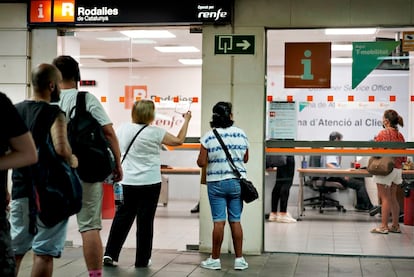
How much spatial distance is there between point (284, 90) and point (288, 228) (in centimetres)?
252

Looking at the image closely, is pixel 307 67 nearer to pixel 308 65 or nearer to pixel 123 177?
pixel 308 65

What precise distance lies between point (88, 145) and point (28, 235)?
1.12 meters

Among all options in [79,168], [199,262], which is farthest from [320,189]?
[79,168]

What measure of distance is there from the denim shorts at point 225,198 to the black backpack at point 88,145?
1773 millimetres

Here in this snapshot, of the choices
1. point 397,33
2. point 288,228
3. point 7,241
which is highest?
point 397,33

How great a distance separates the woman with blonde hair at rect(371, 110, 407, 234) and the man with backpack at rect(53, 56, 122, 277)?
3897 millimetres

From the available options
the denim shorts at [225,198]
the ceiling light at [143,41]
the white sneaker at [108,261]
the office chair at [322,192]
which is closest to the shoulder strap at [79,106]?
the denim shorts at [225,198]

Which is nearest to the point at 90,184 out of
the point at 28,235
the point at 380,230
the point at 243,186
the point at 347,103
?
the point at 28,235

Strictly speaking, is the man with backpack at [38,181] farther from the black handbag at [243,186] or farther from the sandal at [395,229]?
the sandal at [395,229]

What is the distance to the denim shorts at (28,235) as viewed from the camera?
392 cm

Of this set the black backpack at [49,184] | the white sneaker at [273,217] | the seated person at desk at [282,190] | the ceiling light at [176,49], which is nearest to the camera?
the black backpack at [49,184]

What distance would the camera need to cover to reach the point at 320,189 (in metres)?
10.2

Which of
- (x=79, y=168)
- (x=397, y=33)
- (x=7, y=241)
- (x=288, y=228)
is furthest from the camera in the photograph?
(x=288, y=228)

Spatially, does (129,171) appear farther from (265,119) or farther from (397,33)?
(397,33)
